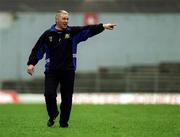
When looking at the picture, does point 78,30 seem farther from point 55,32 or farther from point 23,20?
point 23,20

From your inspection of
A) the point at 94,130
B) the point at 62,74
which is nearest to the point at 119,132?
the point at 94,130

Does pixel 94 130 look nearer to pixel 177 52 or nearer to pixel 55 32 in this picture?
pixel 55 32

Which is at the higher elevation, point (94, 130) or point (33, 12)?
point (33, 12)

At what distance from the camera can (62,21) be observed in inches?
491

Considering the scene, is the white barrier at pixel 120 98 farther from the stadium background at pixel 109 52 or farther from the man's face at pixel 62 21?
the man's face at pixel 62 21

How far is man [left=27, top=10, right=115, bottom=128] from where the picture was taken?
41.3 ft

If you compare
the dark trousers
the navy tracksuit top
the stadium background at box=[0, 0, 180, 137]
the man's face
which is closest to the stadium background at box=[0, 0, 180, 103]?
the stadium background at box=[0, 0, 180, 137]

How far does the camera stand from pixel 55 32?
497 inches

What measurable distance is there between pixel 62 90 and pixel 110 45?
17.0m

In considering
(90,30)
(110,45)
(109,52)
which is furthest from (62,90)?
(110,45)

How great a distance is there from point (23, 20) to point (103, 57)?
3.50m

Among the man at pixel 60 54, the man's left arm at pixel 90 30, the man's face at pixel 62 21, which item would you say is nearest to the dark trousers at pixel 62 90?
the man at pixel 60 54

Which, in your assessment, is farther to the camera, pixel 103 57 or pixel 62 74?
pixel 103 57

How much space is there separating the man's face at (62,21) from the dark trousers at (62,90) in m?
0.77
